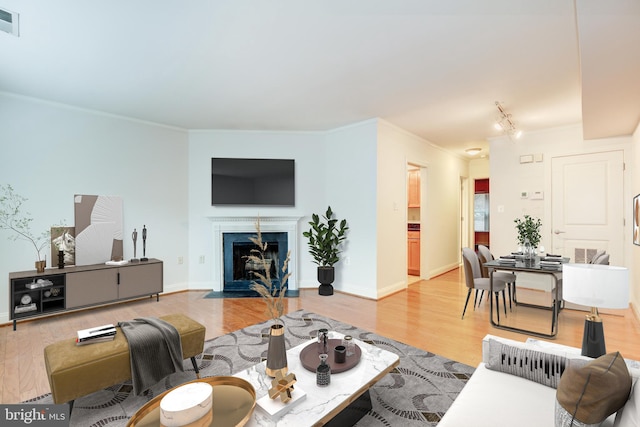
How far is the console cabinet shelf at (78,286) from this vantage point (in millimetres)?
3469

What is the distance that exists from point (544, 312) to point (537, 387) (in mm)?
3053

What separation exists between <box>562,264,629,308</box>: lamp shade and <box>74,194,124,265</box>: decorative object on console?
197 inches

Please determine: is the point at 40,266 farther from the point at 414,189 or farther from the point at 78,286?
the point at 414,189

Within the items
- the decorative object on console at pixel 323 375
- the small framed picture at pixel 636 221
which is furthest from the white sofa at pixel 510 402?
the small framed picture at pixel 636 221

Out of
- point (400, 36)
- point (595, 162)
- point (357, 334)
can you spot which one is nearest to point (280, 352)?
point (357, 334)

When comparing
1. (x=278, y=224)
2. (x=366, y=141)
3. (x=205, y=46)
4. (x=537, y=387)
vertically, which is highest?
(x=205, y=46)

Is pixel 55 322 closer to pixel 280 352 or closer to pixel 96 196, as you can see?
pixel 96 196

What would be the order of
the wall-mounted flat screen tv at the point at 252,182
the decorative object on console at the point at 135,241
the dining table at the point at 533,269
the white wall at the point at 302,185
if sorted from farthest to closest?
1. the wall-mounted flat screen tv at the point at 252,182
2. the white wall at the point at 302,185
3. the decorative object on console at the point at 135,241
4. the dining table at the point at 533,269

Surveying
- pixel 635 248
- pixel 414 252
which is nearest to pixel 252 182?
pixel 414 252

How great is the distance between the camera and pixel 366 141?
4711 mm

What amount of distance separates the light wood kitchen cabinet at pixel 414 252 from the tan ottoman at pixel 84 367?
17.6 ft

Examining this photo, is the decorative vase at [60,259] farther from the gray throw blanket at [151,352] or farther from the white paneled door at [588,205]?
the white paneled door at [588,205]

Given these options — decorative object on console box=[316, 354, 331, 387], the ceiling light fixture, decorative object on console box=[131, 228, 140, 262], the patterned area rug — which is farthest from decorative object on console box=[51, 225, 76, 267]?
the ceiling light fixture

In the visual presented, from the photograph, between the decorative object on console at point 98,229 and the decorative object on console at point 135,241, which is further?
the decorative object on console at point 135,241
